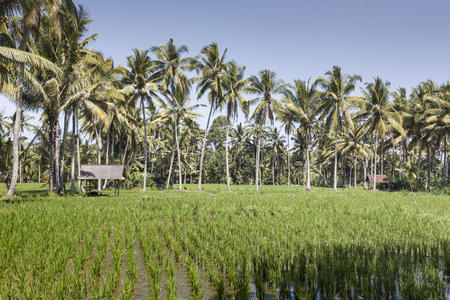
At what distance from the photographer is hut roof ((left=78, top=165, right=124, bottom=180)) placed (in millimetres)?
17609

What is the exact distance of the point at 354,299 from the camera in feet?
11.3

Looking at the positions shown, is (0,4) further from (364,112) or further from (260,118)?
(364,112)

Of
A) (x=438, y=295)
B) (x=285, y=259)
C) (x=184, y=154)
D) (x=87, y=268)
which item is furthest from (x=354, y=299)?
(x=184, y=154)

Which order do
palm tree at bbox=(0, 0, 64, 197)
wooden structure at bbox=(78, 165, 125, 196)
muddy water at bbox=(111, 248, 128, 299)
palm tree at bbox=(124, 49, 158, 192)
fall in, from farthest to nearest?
palm tree at bbox=(124, 49, 158, 192) → wooden structure at bbox=(78, 165, 125, 196) → palm tree at bbox=(0, 0, 64, 197) → muddy water at bbox=(111, 248, 128, 299)

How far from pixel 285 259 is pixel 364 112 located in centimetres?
2673

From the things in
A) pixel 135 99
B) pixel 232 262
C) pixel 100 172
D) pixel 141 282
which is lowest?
pixel 141 282

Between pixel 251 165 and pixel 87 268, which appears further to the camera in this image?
pixel 251 165

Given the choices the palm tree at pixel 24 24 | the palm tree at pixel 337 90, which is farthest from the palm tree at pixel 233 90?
the palm tree at pixel 24 24

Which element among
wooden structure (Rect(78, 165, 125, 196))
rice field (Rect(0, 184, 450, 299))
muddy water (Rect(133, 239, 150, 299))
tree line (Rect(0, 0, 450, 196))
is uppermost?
tree line (Rect(0, 0, 450, 196))

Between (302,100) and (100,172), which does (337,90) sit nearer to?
(302,100)

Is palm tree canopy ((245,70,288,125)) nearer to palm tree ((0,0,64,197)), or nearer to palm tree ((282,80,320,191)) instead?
palm tree ((282,80,320,191))

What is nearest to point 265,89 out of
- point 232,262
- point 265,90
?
point 265,90

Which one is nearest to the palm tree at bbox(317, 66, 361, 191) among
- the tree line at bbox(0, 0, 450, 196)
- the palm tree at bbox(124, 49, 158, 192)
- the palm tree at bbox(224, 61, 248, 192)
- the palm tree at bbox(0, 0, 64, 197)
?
the tree line at bbox(0, 0, 450, 196)

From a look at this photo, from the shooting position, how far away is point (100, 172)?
17.9 meters
